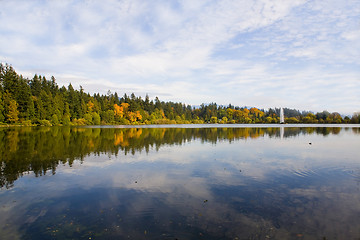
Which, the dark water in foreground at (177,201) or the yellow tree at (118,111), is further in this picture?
the yellow tree at (118,111)

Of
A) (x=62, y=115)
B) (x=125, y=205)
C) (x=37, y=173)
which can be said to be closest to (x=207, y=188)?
(x=125, y=205)

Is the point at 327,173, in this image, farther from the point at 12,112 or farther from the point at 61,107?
the point at 61,107

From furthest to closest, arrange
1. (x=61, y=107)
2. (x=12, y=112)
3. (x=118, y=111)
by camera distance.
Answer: (x=118, y=111), (x=61, y=107), (x=12, y=112)

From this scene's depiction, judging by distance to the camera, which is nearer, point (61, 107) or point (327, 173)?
point (327, 173)

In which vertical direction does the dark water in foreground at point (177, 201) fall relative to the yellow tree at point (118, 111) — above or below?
below

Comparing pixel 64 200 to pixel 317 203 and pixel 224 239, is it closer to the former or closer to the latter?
pixel 224 239

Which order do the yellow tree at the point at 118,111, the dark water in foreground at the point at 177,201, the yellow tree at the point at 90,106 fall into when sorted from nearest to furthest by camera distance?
the dark water in foreground at the point at 177,201
the yellow tree at the point at 90,106
the yellow tree at the point at 118,111

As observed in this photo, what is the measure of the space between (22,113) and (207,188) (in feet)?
280

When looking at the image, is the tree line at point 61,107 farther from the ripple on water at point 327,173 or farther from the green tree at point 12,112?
the ripple on water at point 327,173

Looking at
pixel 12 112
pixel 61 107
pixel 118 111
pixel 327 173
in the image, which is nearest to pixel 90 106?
pixel 118 111

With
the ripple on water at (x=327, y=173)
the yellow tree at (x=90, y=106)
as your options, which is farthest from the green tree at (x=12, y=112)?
the ripple on water at (x=327, y=173)

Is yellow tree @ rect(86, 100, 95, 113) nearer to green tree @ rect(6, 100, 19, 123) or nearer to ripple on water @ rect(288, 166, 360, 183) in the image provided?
green tree @ rect(6, 100, 19, 123)

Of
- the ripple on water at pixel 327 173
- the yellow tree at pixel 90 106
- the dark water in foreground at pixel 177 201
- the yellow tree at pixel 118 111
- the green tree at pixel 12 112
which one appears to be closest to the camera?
the dark water in foreground at pixel 177 201

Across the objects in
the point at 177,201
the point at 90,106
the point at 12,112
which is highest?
the point at 90,106
